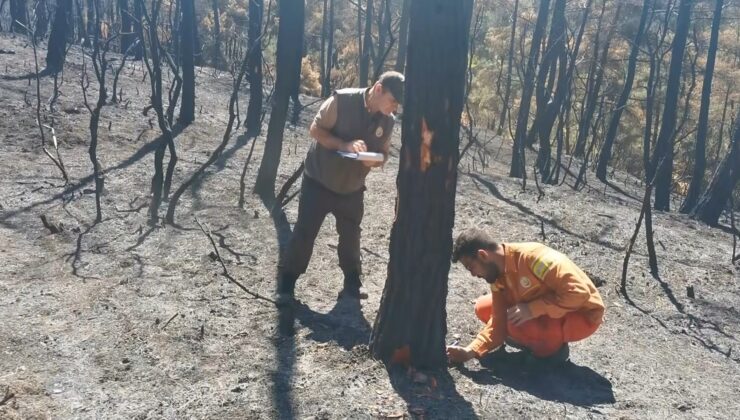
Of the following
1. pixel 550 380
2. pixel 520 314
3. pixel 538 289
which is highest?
pixel 538 289

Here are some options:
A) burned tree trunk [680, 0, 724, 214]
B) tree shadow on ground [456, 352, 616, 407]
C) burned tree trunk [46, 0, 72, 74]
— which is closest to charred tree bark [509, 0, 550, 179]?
burned tree trunk [680, 0, 724, 214]

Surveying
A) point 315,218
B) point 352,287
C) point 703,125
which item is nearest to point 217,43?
point 703,125

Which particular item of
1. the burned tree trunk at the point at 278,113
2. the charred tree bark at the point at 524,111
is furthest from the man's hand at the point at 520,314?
the charred tree bark at the point at 524,111

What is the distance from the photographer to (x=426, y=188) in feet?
12.5

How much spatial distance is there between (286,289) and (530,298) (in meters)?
1.70

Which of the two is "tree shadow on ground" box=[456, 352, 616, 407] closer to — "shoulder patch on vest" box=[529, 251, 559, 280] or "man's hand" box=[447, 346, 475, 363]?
"man's hand" box=[447, 346, 475, 363]

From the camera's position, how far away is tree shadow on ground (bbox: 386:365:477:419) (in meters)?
3.65

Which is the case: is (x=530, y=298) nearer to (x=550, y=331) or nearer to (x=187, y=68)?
(x=550, y=331)

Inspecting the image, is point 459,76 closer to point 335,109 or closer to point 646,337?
point 335,109

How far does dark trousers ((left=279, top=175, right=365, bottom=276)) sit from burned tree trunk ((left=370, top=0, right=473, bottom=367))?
978 mm

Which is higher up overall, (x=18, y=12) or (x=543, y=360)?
(x=18, y=12)

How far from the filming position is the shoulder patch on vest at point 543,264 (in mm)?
4094

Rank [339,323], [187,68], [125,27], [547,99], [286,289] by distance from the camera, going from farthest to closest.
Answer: [125,27], [547,99], [187,68], [286,289], [339,323]

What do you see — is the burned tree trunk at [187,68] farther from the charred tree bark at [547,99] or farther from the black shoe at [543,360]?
the black shoe at [543,360]
